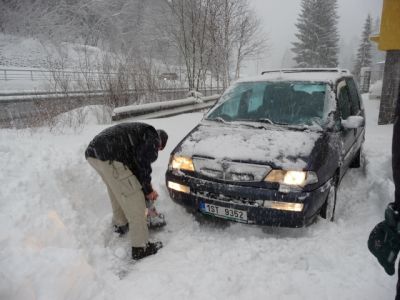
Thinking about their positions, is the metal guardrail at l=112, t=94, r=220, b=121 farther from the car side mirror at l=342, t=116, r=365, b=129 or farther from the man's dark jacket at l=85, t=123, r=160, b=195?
the man's dark jacket at l=85, t=123, r=160, b=195

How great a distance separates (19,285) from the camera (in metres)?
2.36

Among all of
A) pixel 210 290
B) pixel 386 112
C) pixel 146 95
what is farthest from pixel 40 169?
pixel 386 112

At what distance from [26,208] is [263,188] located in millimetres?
2259

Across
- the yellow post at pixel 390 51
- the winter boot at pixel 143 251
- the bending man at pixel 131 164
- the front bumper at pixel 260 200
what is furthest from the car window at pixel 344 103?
the yellow post at pixel 390 51

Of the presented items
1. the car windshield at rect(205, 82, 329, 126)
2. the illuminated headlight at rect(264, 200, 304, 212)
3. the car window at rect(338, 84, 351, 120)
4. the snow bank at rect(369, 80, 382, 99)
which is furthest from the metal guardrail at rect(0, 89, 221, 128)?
the snow bank at rect(369, 80, 382, 99)

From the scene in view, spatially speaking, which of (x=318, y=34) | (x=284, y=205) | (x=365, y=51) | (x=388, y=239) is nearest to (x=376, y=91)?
(x=284, y=205)

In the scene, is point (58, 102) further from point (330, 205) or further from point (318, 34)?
point (318, 34)

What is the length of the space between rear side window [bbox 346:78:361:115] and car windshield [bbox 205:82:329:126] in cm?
102

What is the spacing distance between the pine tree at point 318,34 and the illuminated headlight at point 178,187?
122 feet

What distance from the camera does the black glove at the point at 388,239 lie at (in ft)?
5.79

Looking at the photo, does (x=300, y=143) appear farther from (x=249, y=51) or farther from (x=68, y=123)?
(x=249, y=51)

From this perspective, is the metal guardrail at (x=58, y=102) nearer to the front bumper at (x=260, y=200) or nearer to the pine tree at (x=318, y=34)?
the front bumper at (x=260, y=200)

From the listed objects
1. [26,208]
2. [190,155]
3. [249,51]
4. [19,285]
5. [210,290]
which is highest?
[249,51]

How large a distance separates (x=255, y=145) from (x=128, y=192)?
137 cm
